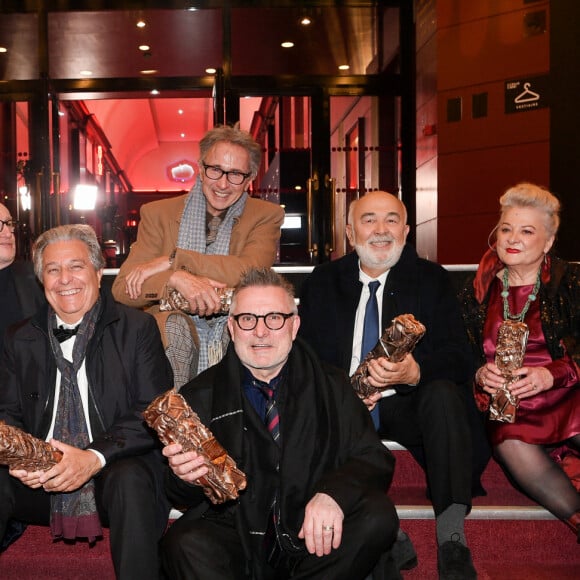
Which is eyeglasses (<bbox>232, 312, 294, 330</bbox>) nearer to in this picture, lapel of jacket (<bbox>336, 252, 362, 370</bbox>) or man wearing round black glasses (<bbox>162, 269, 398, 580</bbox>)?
man wearing round black glasses (<bbox>162, 269, 398, 580</bbox>)

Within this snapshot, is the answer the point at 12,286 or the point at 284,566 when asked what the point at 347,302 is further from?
the point at 12,286

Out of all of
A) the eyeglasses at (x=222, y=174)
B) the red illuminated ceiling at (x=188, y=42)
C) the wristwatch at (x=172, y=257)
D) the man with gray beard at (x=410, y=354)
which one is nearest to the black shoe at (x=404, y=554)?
the man with gray beard at (x=410, y=354)

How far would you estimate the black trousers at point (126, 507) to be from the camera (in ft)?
6.90

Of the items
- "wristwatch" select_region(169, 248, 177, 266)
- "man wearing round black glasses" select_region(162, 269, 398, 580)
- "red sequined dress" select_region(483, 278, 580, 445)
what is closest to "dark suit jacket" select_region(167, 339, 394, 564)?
"man wearing round black glasses" select_region(162, 269, 398, 580)

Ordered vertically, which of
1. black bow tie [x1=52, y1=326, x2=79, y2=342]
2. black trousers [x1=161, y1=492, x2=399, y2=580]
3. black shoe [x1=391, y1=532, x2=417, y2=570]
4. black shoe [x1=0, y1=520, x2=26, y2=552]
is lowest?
black shoe [x1=391, y1=532, x2=417, y2=570]

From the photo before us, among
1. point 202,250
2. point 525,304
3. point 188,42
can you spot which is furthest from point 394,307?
point 188,42

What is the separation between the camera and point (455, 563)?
2338mm

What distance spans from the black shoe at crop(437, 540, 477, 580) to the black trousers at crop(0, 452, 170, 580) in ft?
2.92

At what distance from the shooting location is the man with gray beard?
7.75 feet

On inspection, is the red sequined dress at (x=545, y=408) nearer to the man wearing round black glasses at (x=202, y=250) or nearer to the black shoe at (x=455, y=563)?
the black shoe at (x=455, y=563)

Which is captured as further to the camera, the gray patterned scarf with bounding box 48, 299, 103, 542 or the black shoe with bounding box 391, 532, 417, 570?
the black shoe with bounding box 391, 532, 417, 570

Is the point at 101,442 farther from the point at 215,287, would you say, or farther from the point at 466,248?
the point at 466,248

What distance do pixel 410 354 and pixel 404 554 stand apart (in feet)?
2.31

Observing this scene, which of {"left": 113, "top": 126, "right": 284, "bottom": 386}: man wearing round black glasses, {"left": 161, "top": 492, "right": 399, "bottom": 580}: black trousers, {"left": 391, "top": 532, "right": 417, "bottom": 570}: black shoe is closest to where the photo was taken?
{"left": 161, "top": 492, "right": 399, "bottom": 580}: black trousers
